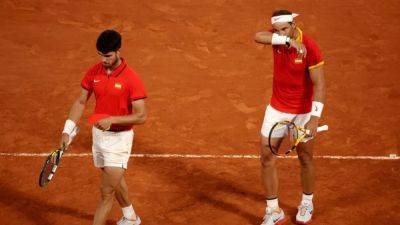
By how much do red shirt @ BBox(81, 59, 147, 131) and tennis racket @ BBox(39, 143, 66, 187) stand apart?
697 mm

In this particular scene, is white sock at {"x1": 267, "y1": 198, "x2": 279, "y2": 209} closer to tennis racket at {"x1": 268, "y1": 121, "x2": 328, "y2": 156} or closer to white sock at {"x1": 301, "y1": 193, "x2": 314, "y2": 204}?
white sock at {"x1": 301, "y1": 193, "x2": 314, "y2": 204}

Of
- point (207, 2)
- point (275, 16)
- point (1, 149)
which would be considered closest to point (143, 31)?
point (207, 2)

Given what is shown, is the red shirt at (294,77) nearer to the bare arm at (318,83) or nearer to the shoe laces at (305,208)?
the bare arm at (318,83)

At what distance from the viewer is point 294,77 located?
8.40 m

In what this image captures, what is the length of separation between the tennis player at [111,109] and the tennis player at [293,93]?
1.75 meters

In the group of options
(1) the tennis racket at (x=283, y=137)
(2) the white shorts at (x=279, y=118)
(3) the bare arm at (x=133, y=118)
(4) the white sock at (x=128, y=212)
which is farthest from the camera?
(4) the white sock at (x=128, y=212)

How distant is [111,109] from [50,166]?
1.02m

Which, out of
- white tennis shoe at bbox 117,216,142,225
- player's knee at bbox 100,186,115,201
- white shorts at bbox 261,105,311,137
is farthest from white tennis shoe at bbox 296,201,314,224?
player's knee at bbox 100,186,115,201

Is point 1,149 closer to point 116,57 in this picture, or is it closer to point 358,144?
point 116,57

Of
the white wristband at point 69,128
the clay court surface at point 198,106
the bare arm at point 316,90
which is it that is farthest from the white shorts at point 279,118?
the white wristband at point 69,128

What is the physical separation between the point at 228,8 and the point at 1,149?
821 centimetres

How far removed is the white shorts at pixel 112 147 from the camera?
26.4 feet

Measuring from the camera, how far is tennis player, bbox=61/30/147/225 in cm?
767

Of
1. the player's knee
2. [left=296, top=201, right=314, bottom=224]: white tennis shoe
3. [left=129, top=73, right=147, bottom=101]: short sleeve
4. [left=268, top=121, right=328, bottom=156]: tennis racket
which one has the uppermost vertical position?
[left=129, top=73, right=147, bottom=101]: short sleeve
